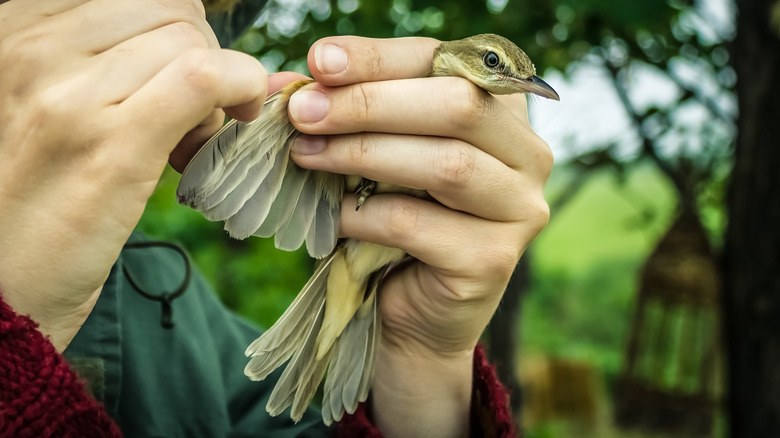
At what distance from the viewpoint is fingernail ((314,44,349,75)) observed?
100 centimetres

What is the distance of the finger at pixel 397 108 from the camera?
1001 millimetres

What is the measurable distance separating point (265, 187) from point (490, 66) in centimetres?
45

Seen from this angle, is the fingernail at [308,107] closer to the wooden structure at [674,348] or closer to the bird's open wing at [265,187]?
the bird's open wing at [265,187]

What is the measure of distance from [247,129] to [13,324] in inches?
15.8

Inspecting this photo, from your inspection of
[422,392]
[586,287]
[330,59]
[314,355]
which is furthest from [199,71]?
[586,287]

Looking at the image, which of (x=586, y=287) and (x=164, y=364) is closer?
(x=164, y=364)

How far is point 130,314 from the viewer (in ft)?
5.68

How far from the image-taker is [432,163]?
41.4 inches

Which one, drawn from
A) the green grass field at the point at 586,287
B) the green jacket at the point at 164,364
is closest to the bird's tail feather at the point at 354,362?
the green jacket at the point at 164,364

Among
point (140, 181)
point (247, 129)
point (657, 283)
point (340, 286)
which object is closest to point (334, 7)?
point (340, 286)

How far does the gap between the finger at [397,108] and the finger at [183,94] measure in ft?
0.57

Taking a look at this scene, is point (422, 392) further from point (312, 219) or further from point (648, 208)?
point (648, 208)

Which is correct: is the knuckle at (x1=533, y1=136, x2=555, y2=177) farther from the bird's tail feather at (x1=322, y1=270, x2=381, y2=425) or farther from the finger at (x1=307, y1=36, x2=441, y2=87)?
the bird's tail feather at (x1=322, y1=270, x2=381, y2=425)

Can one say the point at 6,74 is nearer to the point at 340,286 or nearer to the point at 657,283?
the point at 340,286
